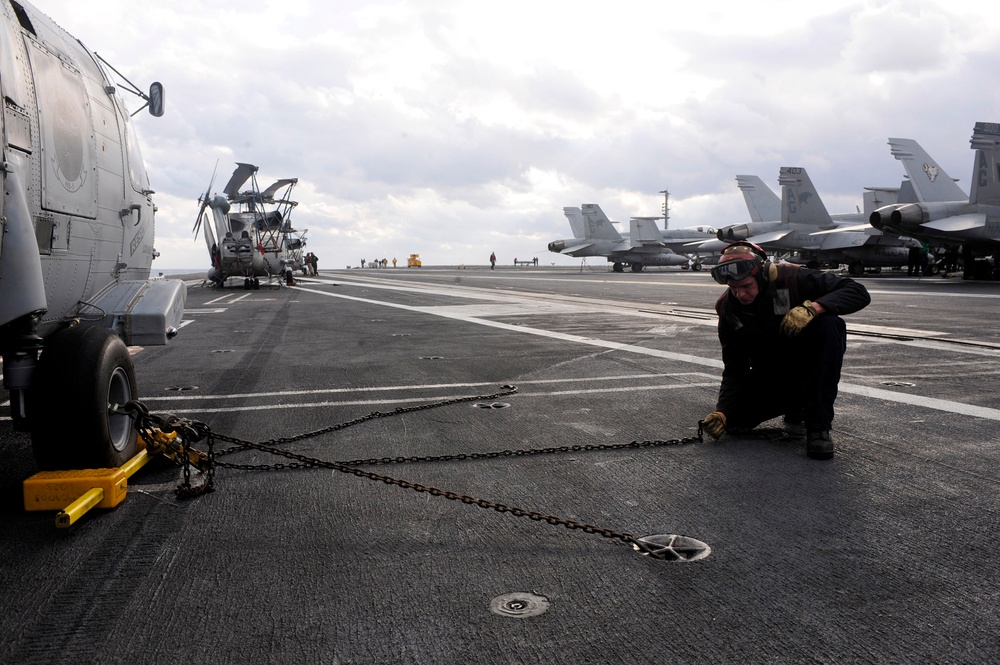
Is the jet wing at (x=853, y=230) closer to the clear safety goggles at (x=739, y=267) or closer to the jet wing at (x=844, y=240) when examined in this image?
the jet wing at (x=844, y=240)

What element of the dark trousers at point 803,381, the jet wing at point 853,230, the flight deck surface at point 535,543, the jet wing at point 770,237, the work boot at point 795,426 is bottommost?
the flight deck surface at point 535,543

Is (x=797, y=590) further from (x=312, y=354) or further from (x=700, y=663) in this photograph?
(x=312, y=354)

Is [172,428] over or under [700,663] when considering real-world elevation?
over

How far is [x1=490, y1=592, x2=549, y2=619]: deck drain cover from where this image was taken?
9.02ft

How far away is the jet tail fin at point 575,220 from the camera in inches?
2493

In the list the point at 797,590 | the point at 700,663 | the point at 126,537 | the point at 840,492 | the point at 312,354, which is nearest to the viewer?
the point at 700,663

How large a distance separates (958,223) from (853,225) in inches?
635

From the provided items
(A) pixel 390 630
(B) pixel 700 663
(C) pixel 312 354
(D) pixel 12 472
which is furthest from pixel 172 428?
(C) pixel 312 354

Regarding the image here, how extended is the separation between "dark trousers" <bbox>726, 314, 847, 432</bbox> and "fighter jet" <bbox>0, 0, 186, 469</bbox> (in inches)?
164

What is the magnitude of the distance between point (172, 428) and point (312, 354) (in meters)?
6.68

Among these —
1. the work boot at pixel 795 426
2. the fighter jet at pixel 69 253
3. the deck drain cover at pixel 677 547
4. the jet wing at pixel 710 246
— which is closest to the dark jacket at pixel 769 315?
the work boot at pixel 795 426

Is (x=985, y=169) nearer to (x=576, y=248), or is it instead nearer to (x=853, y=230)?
(x=853, y=230)

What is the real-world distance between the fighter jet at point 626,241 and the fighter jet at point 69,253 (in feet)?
174

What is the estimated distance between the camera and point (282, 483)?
177 inches
